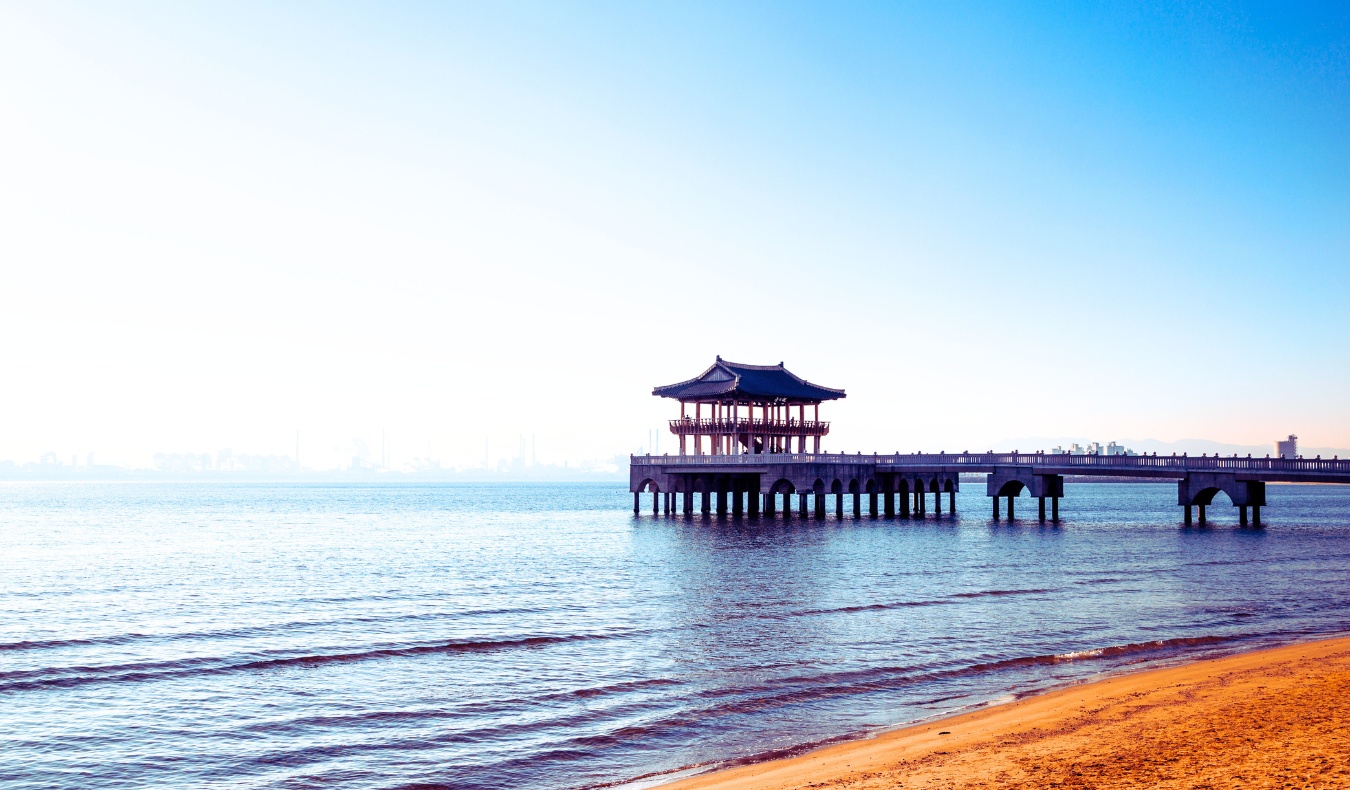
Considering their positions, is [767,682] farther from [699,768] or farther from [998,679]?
[699,768]

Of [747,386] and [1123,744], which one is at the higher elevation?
[747,386]

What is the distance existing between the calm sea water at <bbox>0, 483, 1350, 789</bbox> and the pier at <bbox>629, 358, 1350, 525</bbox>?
12345 millimetres

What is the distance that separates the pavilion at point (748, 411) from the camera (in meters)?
75.2

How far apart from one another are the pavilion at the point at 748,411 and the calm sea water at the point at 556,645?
2534cm

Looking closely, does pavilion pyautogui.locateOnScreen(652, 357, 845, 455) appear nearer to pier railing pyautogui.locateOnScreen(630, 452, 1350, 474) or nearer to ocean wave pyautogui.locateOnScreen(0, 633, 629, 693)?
pier railing pyautogui.locateOnScreen(630, 452, 1350, 474)

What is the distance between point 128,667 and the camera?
69.8 ft

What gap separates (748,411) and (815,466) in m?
8.61

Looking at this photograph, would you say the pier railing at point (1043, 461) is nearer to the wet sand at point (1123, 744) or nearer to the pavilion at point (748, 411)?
the pavilion at point (748, 411)

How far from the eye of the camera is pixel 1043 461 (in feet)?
224

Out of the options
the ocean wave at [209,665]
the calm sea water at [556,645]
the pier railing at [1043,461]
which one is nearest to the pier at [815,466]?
the pier railing at [1043,461]

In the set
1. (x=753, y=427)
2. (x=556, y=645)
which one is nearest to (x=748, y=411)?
(x=753, y=427)

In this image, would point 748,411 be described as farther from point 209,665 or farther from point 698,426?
point 209,665

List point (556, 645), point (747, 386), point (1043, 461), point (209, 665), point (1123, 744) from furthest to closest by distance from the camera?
point (747, 386), point (1043, 461), point (556, 645), point (209, 665), point (1123, 744)

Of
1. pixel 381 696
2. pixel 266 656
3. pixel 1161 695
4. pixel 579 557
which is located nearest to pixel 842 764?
pixel 1161 695
